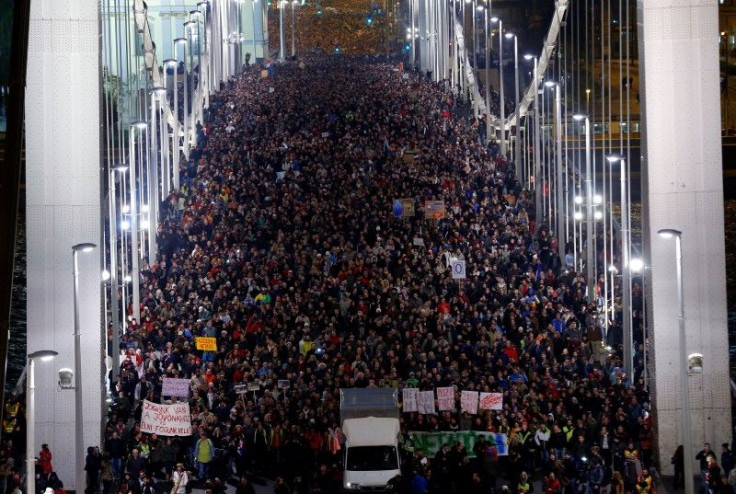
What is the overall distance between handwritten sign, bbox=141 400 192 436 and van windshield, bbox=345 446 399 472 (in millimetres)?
3034

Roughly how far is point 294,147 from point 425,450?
31.4m

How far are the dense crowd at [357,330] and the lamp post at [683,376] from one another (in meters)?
0.86

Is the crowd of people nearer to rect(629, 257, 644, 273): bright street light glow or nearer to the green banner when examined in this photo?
the green banner

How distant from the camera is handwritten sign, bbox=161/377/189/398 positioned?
33062 mm

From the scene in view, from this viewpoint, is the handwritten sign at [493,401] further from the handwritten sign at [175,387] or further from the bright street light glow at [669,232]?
the handwritten sign at [175,387]

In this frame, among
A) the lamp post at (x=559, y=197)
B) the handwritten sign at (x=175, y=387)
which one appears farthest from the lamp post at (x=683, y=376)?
the lamp post at (x=559, y=197)

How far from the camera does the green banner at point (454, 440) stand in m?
30.7

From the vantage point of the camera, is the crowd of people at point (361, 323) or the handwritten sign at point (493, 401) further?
the handwritten sign at point (493, 401)

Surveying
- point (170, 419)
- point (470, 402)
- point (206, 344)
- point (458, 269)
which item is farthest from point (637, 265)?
point (170, 419)

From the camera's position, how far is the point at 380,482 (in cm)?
3003

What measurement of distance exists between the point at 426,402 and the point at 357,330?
5.35 meters

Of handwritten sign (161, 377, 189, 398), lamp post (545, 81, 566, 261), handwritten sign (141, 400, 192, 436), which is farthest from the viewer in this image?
lamp post (545, 81, 566, 261)

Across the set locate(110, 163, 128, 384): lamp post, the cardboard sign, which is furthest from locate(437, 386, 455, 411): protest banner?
the cardboard sign

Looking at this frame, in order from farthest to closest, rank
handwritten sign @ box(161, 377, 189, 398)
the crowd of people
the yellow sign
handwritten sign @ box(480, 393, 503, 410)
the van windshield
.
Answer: the yellow sign < handwritten sign @ box(161, 377, 189, 398) < handwritten sign @ box(480, 393, 503, 410) < the crowd of people < the van windshield
